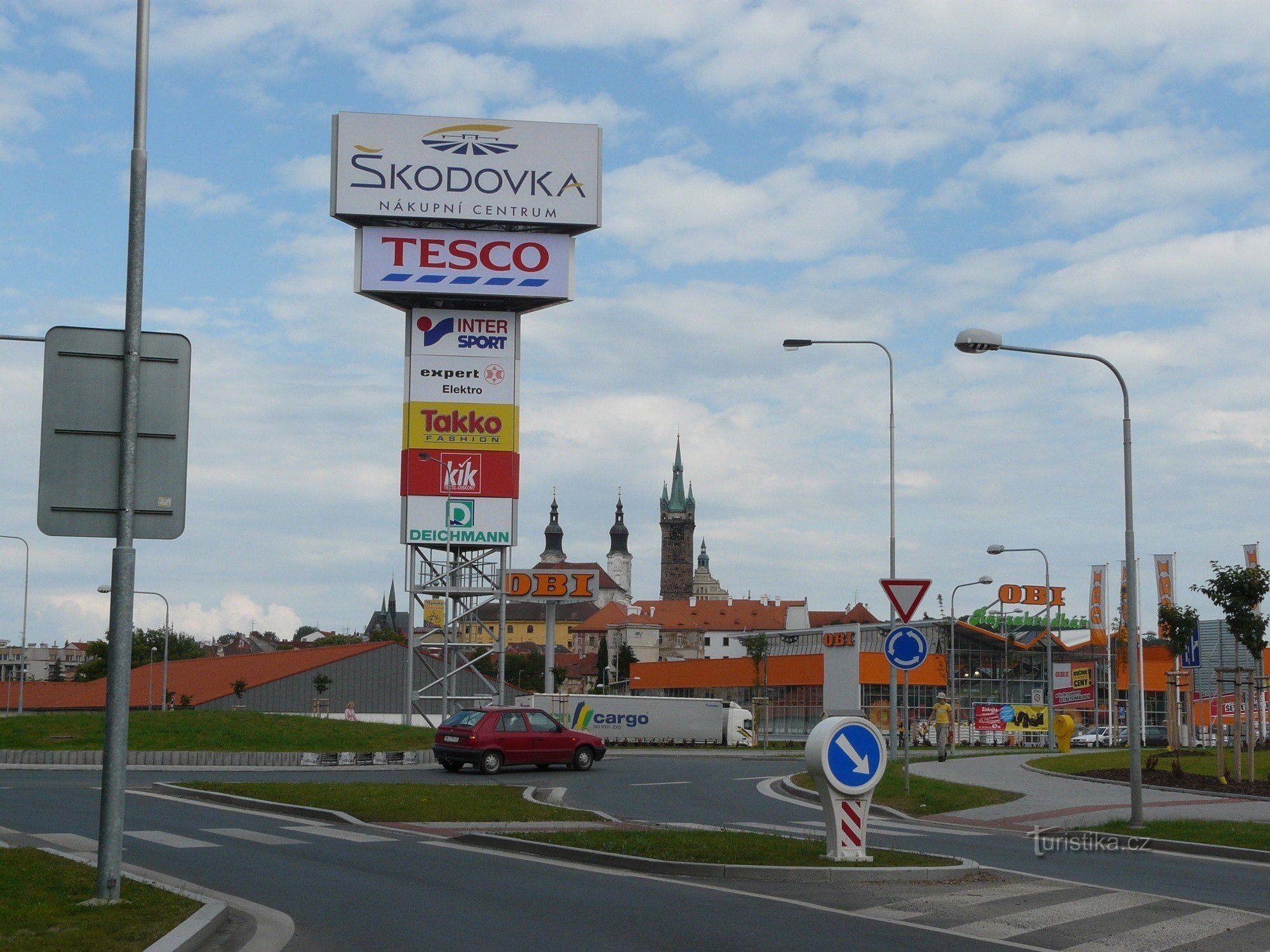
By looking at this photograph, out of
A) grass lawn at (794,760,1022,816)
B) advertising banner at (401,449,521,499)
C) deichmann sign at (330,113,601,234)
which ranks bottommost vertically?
grass lawn at (794,760,1022,816)

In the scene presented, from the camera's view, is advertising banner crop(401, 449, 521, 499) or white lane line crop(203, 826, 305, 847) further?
advertising banner crop(401, 449, 521, 499)

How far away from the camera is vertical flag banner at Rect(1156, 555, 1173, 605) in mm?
62406

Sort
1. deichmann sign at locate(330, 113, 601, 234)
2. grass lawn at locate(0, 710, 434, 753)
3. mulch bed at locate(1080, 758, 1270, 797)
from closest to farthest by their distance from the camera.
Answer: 1. mulch bed at locate(1080, 758, 1270, 797)
2. grass lawn at locate(0, 710, 434, 753)
3. deichmann sign at locate(330, 113, 601, 234)

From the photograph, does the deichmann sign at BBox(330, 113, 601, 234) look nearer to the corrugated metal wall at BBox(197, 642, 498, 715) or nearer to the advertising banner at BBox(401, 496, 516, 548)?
the advertising banner at BBox(401, 496, 516, 548)

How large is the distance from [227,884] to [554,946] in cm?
445

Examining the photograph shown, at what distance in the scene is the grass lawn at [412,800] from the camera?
18594 mm

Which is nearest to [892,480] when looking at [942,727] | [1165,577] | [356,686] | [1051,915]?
[942,727]

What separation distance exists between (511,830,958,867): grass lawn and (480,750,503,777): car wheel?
1490 centimetres

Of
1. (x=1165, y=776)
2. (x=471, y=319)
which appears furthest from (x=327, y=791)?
(x=471, y=319)

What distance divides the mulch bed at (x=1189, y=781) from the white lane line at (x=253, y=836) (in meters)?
16.3

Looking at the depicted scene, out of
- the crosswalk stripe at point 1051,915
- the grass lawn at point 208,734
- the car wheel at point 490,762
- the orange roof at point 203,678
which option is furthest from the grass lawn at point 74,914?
the orange roof at point 203,678

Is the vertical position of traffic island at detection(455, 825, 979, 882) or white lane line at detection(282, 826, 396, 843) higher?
traffic island at detection(455, 825, 979, 882)

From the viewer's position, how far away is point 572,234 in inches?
1866

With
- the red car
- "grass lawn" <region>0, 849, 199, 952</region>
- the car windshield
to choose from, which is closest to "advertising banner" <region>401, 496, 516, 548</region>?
the red car
